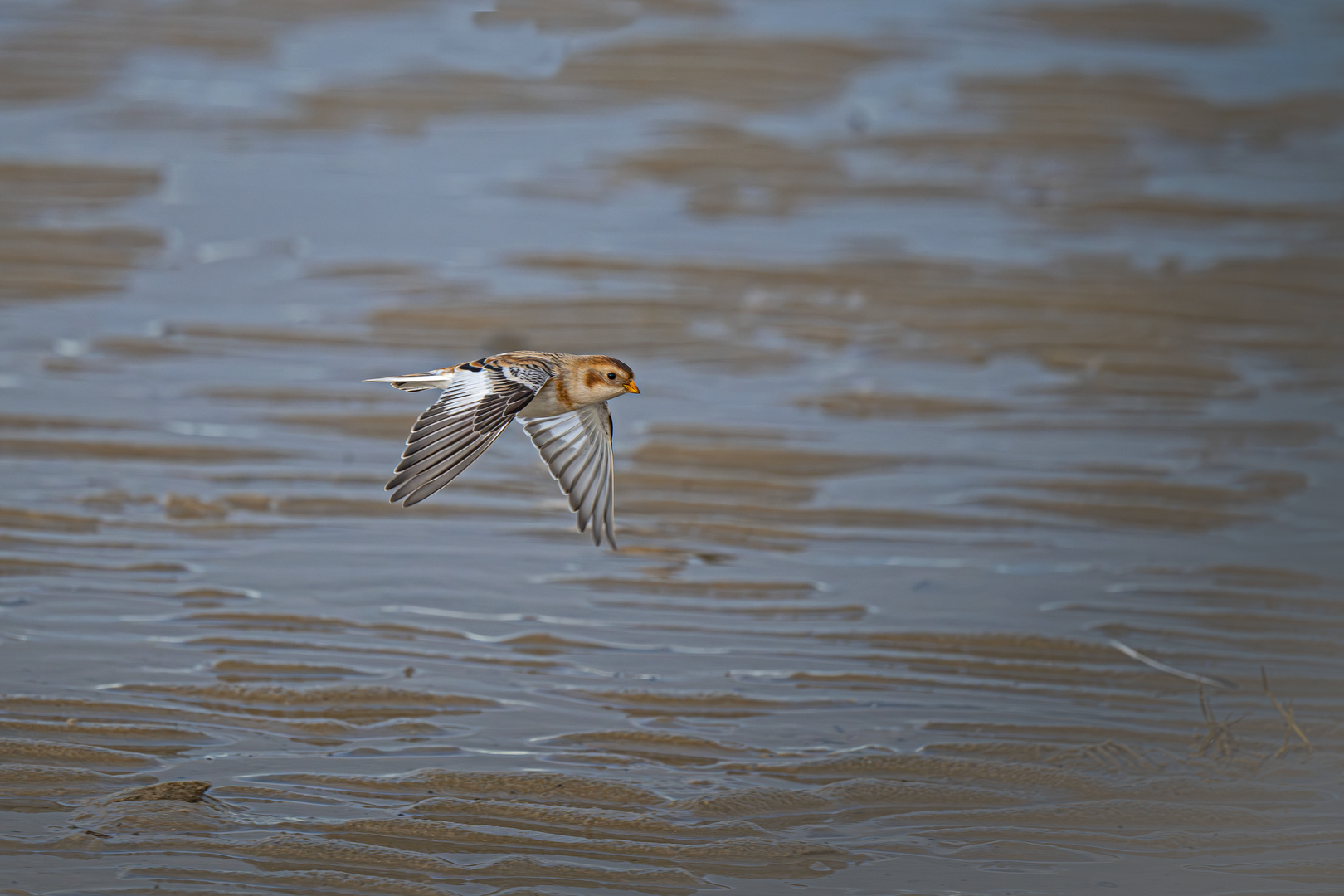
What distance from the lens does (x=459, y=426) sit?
4.36 meters

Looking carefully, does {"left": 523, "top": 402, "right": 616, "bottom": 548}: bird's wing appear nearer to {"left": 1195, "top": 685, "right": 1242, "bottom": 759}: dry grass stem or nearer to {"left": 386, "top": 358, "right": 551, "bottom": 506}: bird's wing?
{"left": 386, "top": 358, "right": 551, "bottom": 506}: bird's wing

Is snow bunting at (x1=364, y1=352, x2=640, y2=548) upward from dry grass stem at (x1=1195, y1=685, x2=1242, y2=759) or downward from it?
upward

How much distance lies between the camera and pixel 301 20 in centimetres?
1249

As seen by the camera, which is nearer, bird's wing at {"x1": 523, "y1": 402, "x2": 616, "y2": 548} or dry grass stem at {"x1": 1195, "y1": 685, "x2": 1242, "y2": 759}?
dry grass stem at {"x1": 1195, "y1": 685, "x2": 1242, "y2": 759}

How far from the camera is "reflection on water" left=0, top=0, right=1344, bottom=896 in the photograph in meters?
4.48

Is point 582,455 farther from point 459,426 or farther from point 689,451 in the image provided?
point 689,451

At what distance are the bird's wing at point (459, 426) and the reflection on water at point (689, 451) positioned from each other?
935 mm

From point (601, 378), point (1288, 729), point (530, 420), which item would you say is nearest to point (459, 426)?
point (601, 378)

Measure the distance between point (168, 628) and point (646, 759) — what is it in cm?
180

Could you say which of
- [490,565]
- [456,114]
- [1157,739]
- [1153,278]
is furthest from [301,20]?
[1157,739]

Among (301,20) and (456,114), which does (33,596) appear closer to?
(456,114)

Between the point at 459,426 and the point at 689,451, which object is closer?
the point at 459,426

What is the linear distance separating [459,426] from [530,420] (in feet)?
2.60

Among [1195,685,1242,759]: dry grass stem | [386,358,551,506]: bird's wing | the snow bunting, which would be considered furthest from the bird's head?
[1195,685,1242,759]: dry grass stem
